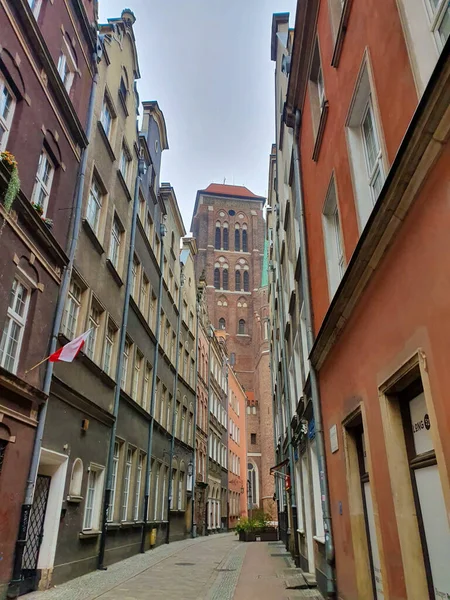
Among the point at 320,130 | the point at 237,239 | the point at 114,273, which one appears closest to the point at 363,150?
the point at 320,130

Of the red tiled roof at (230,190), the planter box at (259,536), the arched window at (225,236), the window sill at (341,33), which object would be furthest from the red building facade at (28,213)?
the red tiled roof at (230,190)

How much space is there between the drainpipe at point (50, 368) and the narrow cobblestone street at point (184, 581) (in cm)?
69

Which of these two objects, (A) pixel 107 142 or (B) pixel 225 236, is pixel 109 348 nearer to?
(A) pixel 107 142

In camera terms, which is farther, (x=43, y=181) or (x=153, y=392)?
(x=153, y=392)

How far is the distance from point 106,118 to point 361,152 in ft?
34.7

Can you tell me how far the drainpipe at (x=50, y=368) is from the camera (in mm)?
8119

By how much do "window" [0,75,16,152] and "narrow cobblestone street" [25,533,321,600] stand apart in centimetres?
797

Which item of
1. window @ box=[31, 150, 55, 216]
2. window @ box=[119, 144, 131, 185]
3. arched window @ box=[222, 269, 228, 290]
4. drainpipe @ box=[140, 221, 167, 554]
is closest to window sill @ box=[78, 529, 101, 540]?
drainpipe @ box=[140, 221, 167, 554]

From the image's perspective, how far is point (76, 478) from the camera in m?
11.1

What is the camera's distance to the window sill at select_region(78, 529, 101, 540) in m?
11.0

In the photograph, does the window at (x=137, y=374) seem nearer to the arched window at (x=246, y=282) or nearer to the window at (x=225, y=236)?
the arched window at (x=246, y=282)

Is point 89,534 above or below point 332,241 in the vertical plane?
below

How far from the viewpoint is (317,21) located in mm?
9172

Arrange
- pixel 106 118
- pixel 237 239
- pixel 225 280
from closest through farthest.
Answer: pixel 106 118
pixel 225 280
pixel 237 239
